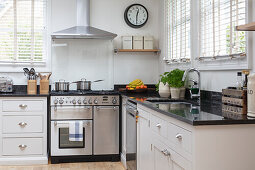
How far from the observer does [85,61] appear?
5.33m

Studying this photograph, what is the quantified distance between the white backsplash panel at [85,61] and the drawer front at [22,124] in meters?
0.79

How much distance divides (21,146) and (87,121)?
91 centimetres

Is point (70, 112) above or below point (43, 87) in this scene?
below

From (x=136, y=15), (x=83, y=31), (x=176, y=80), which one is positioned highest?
(x=136, y=15)

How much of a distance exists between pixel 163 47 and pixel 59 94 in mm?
1671

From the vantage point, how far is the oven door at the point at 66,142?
15.3 ft

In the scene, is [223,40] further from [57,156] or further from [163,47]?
[57,156]

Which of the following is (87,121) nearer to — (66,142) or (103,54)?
(66,142)

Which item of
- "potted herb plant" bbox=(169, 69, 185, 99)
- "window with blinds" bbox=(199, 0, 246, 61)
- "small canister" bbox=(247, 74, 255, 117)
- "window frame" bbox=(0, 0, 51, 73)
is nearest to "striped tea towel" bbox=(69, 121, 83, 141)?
"window frame" bbox=(0, 0, 51, 73)

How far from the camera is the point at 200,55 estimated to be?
371 centimetres

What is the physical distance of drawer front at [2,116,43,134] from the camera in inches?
182

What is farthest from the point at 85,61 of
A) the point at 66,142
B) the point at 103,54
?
the point at 66,142

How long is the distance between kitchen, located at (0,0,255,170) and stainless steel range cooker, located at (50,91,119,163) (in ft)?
0.04

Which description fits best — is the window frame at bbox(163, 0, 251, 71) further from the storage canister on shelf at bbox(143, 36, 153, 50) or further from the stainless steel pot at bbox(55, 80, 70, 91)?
the stainless steel pot at bbox(55, 80, 70, 91)
